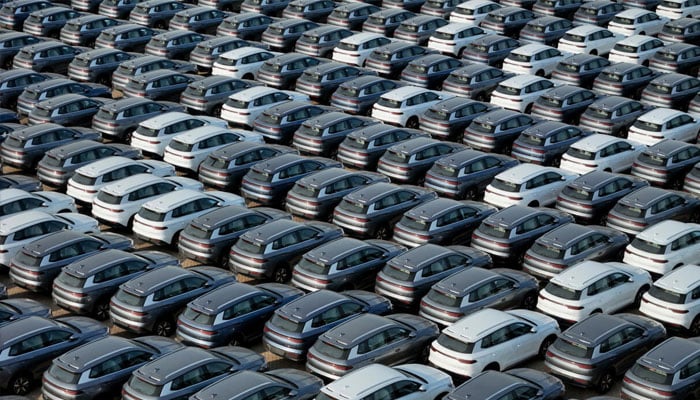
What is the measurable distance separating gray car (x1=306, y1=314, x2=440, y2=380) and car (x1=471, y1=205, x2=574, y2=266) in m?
4.23

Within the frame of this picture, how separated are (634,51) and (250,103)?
14.4 m

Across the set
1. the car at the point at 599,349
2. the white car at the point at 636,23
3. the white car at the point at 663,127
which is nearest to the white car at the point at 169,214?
the car at the point at 599,349

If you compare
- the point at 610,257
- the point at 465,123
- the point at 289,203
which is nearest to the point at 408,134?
the point at 465,123

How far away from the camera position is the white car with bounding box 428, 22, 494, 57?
42.8m

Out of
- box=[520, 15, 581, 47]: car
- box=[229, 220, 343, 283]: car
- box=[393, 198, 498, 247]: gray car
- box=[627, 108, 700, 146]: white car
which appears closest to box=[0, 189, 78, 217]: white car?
box=[229, 220, 343, 283]: car

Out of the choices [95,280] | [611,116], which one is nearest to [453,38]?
[611,116]

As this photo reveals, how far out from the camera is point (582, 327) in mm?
21719

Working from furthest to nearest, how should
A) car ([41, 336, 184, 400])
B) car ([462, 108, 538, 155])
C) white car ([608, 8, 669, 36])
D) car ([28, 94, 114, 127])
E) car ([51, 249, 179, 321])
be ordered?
white car ([608, 8, 669, 36]) → car ([28, 94, 114, 127]) → car ([462, 108, 538, 155]) → car ([51, 249, 179, 321]) → car ([41, 336, 184, 400])

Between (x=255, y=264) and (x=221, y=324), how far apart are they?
3183mm

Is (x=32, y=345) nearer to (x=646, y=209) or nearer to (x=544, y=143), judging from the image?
(x=646, y=209)

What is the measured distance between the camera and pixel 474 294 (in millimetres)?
23469

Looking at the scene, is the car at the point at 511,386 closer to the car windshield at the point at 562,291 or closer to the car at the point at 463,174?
the car windshield at the point at 562,291

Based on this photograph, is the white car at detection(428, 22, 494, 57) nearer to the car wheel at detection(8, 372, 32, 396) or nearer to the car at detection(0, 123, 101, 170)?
the car at detection(0, 123, 101, 170)

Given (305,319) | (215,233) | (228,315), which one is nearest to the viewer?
(305,319)
